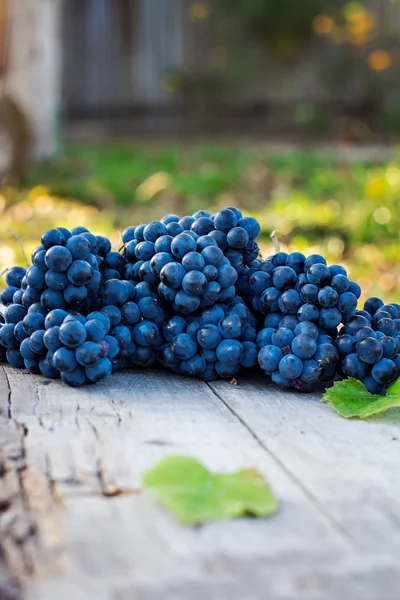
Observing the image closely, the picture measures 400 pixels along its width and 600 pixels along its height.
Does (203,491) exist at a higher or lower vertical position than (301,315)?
lower

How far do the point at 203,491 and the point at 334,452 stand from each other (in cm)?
23

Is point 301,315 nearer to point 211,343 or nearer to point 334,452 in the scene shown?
point 211,343

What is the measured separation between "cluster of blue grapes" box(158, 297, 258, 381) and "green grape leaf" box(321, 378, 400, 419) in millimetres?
168

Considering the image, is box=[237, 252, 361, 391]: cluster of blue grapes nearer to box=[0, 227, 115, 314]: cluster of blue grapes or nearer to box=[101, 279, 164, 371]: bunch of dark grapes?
box=[101, 279, 164, 371]: bunch of dark grapes

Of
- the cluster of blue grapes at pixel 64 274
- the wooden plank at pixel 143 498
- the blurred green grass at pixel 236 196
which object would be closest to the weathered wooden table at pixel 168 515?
the wooden plank at pixel 143 498

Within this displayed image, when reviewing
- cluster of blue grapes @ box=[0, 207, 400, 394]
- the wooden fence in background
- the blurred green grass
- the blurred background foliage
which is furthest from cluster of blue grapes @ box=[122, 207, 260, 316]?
the wooden fence in background

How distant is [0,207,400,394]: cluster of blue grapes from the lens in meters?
1.22

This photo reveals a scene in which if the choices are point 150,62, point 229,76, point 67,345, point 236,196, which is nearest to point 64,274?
point 67,345

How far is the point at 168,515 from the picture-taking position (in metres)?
0.79

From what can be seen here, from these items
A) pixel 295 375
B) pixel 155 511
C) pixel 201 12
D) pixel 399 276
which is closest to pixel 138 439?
pixel 155 511

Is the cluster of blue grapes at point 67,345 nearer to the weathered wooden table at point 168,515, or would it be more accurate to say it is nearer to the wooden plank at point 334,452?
the weathered wooden table at point 168,515

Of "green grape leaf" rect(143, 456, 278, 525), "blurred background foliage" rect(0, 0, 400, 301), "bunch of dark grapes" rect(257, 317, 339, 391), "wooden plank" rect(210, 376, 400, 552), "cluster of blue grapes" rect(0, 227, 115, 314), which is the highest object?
"blurred background foliage" rect(0, 0, 400, 301)

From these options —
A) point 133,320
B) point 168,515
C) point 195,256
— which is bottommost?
point 168,515

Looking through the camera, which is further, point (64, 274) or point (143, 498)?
point (64, 274)
